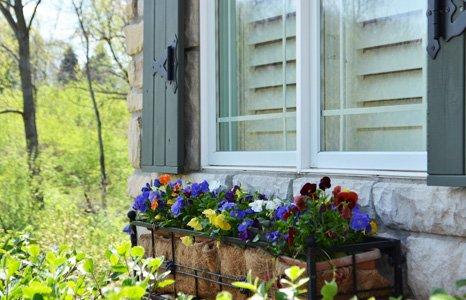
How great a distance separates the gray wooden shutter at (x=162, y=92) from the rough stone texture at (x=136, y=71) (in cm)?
17

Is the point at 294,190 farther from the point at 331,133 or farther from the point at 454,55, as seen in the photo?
the point at 454,55

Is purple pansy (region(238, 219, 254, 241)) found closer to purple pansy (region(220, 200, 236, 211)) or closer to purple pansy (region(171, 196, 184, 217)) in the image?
purple pansy (region(220, 200, 236, 211))

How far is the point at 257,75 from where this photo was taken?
3127 millimetres

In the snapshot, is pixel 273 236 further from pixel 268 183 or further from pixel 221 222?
pixel 268 183

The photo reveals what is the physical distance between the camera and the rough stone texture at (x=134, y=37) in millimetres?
3791

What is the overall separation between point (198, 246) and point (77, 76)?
906cm

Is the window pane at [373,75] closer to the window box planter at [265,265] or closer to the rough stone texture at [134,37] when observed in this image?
the window box planter at [265,265]

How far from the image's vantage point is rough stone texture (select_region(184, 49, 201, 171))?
10.9ft

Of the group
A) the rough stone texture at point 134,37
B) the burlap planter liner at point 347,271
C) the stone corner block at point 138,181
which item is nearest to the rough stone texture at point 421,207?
the burlap planter liner at point 347,271

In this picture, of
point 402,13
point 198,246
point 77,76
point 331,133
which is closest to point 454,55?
point 402,13

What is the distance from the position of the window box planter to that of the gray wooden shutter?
0.57 m

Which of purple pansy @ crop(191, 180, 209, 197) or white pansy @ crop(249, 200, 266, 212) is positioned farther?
purple pansy @ crop(191, 180, 209, 197)

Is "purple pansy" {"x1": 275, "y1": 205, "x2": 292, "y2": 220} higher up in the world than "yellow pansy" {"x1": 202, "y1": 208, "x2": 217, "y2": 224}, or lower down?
higher up

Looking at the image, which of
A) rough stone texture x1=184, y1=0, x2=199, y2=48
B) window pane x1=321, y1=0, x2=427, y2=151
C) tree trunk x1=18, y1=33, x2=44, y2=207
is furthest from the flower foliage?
tree trunk x1=18, y1=33, x2=44, y2=207
